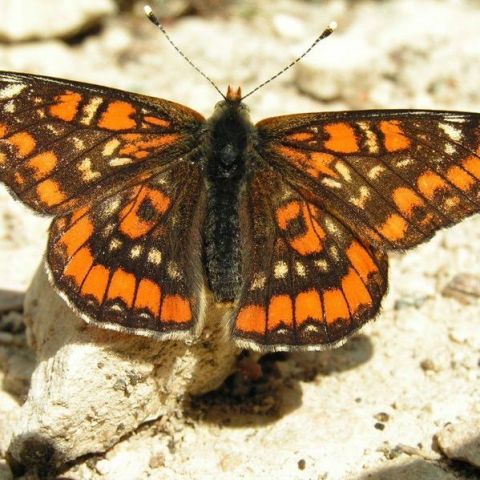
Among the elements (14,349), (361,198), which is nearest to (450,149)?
(361,198)

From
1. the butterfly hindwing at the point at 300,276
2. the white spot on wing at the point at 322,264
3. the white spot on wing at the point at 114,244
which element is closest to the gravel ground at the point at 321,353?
the butterfly hindwing at the point at 300,276

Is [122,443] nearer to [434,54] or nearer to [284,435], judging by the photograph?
[284,435]

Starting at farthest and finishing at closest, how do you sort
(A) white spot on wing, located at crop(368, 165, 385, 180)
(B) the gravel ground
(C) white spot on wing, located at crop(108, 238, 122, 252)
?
(B) the gravel ground < (A) white spot on wing, located at crop(368, 165, 385, 180) < (C) white spot on wing, located at crop(108, 238, 122, 252)

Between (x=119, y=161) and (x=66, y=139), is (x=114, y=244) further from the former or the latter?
(x=66, y=139)

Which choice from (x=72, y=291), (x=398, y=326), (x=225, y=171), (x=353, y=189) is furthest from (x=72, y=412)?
(x=398, y=326)

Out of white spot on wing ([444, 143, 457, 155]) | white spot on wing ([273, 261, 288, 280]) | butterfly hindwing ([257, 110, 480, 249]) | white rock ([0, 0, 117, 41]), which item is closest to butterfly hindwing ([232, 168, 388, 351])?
white spot on wing ([273, 261, 288, 280])

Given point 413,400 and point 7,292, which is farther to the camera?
point 7,292

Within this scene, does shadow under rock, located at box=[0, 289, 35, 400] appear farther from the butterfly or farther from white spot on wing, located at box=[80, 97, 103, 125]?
white spot on wing, located at box=[80, 97, 103, 125]

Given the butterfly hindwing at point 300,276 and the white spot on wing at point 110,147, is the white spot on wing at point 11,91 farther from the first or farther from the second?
the butterfly hindwing at point 300,276
